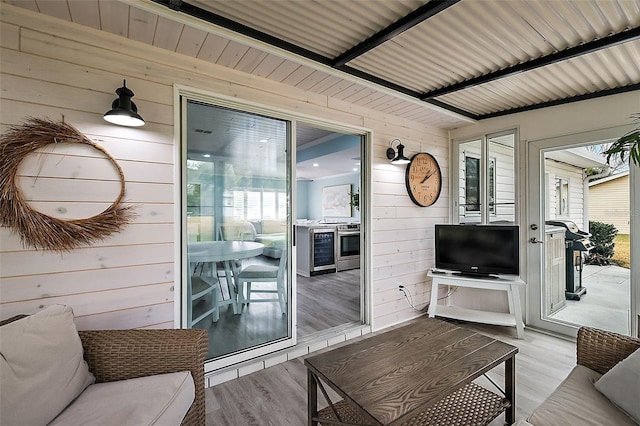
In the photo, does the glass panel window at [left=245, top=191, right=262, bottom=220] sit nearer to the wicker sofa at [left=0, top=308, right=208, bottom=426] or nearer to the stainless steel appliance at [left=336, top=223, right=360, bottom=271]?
the wicker sofa at [left=0, top=308, right=208, bottom=426]

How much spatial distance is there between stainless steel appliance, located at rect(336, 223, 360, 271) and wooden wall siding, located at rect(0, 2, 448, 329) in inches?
143

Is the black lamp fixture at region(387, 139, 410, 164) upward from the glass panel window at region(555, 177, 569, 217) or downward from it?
upward

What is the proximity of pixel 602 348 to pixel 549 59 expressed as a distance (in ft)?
6.66

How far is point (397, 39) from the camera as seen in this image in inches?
80.4

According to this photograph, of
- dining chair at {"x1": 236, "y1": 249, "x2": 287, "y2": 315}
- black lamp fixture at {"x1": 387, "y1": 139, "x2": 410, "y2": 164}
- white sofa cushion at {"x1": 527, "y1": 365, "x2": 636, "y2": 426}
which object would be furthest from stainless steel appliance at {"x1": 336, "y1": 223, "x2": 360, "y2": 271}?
white sofa cushion at {"x1": 527, "y1": 365, "x2": 636, "y2": 426}

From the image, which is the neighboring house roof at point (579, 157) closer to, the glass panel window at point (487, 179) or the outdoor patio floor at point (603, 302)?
the glass panel window at point (487, 179)

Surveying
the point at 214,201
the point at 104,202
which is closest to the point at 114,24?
Result: the point at 104,202

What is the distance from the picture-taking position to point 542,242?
321 cm

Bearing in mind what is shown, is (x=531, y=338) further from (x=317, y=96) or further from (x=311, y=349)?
(x=317, y=96)

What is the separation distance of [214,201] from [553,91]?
3.36m

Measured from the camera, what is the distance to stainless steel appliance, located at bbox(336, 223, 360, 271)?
19.1ft

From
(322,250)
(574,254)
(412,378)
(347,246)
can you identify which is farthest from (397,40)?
(347,246)

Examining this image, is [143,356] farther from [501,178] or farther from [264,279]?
[501,178]

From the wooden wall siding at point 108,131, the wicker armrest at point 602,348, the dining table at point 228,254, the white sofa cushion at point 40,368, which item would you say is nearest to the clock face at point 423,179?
the wooden wall siding at point 108,131
